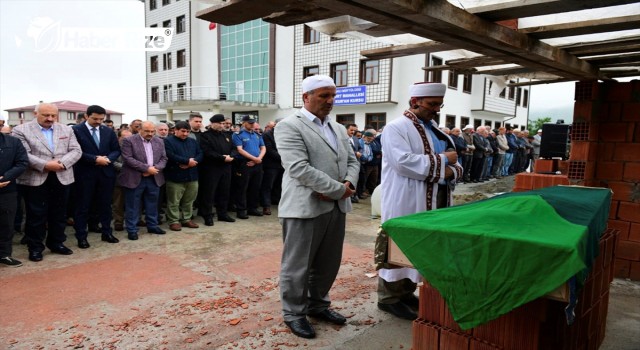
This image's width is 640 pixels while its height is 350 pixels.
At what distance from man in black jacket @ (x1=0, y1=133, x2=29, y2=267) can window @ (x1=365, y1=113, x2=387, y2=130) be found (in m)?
20.5

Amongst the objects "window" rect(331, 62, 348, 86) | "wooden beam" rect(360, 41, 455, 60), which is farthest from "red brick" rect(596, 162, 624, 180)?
"window" rect(331, 62, 348, 86)

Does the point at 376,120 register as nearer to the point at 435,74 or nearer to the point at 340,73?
the point at 340,73

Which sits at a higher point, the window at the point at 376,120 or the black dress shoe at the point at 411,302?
the window at the point at 376,120

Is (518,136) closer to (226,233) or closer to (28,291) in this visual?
(226,233)

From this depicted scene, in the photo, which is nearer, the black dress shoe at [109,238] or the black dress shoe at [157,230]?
the black dress shoe at [109,238]

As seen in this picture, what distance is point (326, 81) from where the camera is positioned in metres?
3.38

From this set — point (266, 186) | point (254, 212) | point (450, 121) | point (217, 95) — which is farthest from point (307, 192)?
point (217, 95)

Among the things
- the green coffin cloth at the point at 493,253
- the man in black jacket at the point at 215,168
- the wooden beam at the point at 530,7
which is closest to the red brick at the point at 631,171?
the wooden beam at the point at 530,7

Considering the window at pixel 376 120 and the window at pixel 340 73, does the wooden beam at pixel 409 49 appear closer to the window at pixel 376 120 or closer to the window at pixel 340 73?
the window at pixel 376 120

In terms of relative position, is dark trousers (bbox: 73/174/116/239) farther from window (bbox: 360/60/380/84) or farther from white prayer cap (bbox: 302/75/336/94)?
window (bbox: 360/60/380/84)

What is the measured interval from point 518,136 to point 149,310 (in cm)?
1694

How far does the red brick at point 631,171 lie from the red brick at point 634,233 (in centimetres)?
51

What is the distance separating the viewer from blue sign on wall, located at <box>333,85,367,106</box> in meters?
23.8

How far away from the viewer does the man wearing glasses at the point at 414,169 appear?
11.5ft
